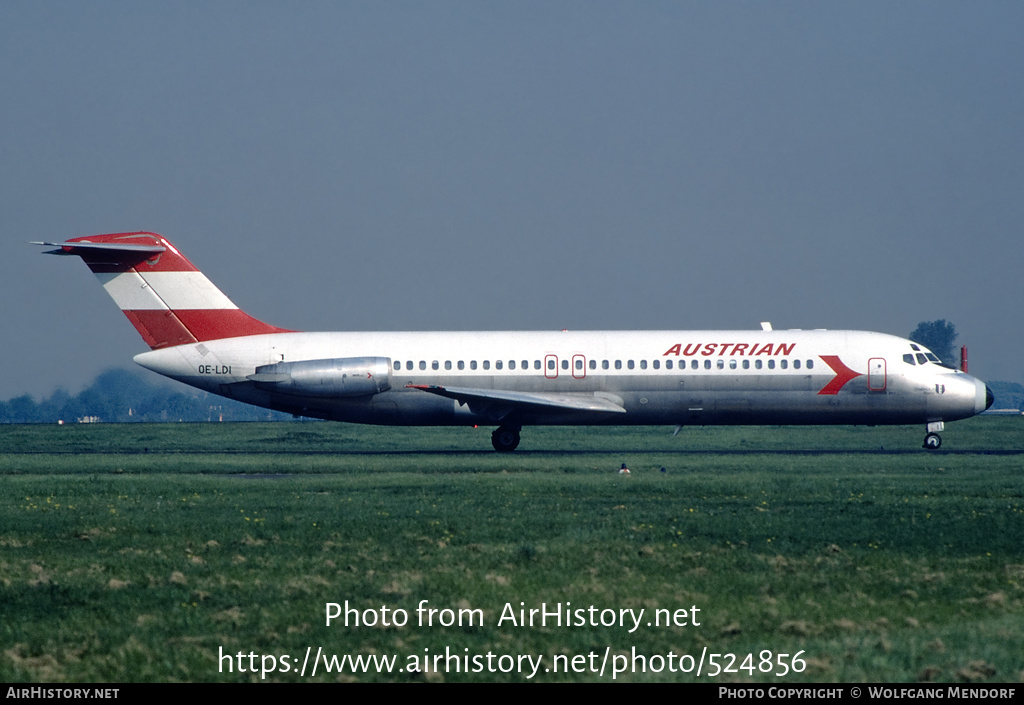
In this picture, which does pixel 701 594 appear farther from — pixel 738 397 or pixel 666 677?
pixel 738 397

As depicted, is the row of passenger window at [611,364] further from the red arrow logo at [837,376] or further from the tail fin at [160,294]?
the tail fin at [160,294]

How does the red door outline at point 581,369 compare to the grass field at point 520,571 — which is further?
the red door outline at point 581,369

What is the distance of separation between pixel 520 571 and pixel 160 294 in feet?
87.1

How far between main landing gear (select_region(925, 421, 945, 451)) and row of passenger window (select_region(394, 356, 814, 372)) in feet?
15.3

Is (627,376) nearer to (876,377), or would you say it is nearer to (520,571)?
(876,377)

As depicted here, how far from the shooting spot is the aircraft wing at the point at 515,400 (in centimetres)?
3431

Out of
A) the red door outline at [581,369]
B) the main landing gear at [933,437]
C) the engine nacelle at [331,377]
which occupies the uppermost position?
the red door outline at [581,369]

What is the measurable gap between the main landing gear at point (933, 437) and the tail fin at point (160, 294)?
22731 mm

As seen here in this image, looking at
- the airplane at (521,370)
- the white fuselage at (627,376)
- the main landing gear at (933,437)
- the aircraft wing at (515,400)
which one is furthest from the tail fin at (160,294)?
the main landing gear at (933,437)

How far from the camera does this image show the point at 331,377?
35.3 metres

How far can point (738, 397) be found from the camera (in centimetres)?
Result: 3516

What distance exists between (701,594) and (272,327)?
2792cm
